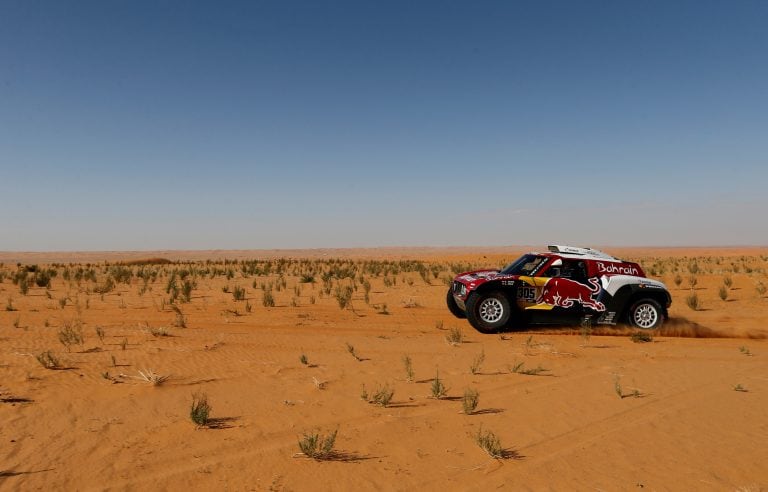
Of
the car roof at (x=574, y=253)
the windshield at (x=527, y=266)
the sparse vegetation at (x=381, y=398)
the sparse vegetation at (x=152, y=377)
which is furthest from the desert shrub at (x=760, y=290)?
the sparse vegetation at (x=152, y=377)

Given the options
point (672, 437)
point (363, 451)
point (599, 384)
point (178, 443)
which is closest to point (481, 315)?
point (599, 384)

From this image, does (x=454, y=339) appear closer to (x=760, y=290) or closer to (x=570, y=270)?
(x=570, y=270)

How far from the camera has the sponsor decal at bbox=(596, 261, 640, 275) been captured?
10273mm

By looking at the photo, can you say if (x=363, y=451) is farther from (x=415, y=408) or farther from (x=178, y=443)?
(x=178, y=443)

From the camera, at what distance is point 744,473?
13.4 ft

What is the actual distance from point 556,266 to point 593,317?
4.43 feet

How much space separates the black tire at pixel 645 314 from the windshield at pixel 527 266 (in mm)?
2172

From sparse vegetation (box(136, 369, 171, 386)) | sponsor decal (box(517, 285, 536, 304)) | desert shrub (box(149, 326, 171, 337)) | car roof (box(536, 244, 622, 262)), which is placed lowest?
sparse vegetation (box(136, 369, 171, 386))

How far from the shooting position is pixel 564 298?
10.0 m

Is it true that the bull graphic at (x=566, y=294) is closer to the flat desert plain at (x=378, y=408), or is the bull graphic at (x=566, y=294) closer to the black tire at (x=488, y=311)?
the flat desert plain at (x=378, y=408)

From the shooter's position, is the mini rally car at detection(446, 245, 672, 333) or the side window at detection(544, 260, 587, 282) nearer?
the mini rally car at detection(446, 245, 672, 333)

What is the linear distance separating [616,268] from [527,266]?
190cm

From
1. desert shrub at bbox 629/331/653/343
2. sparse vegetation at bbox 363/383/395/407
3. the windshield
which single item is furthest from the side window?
sparse vegetation at bbox 363/383/395/407

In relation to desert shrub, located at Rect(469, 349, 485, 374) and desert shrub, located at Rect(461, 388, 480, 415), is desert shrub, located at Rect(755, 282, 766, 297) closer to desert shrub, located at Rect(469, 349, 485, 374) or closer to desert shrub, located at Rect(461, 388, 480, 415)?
desert shrub, located at Rect(469, 349, 485, 374)
